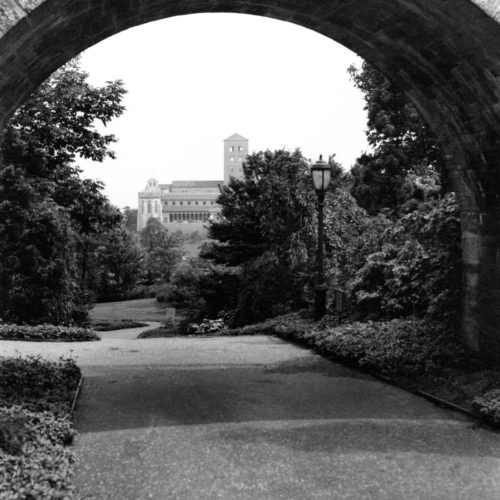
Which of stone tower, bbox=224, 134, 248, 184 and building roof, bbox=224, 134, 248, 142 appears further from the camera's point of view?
building roof, bbox=224, 134, 248, 142

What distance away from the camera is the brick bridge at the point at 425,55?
5.25 metres

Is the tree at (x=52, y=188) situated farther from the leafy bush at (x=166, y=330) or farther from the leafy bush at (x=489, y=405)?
the leafy bush at (x=489, y=405)

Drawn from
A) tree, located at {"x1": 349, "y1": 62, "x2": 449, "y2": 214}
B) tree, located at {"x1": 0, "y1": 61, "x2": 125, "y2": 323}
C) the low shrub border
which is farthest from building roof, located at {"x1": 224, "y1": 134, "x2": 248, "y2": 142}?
the low shrub border

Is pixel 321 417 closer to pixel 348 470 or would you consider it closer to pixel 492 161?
pixel 348 470

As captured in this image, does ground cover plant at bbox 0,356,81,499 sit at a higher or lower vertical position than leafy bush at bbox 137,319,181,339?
higher

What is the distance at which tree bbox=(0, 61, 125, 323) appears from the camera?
662 inches

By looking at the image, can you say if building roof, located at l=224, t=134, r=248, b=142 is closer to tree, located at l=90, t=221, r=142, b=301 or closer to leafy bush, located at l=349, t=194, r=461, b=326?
tree, located at l=90, t=221, r=142, b=301

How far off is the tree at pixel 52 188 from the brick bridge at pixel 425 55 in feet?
36.6

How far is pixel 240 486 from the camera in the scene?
4.49m

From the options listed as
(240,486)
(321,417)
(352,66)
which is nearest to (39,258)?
(321,417)

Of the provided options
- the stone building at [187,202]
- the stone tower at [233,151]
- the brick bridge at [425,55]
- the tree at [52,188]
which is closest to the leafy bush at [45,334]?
the tree at [52,188]

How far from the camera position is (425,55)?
6.80m

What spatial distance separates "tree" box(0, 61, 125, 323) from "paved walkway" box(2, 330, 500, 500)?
925 cm

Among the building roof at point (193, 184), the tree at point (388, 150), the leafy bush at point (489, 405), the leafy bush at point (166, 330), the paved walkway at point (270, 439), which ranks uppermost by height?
the building roof at point (193, 184)
